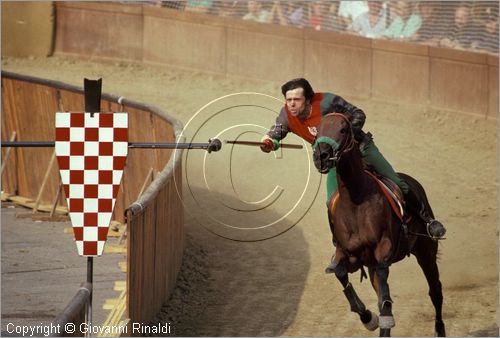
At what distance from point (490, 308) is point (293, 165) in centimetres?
620

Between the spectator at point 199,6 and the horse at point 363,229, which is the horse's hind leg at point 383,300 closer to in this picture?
the horse at point 363,229

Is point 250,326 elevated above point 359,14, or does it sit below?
below

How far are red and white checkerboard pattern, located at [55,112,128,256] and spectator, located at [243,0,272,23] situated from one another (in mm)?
15594

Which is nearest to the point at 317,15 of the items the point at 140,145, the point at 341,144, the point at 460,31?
the point at 460,31

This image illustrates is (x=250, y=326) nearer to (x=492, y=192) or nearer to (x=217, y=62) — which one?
(x=492, y=192)

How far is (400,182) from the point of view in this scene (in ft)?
37.3

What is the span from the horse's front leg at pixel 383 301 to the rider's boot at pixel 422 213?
3.06 ft

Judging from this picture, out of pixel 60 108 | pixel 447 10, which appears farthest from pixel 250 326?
pixel 447 10

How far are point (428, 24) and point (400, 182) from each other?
12305 millimetres

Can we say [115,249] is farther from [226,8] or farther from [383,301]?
[226,8]

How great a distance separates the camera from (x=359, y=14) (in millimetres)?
24062

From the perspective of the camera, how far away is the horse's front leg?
34.5ft

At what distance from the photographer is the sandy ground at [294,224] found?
1254cm

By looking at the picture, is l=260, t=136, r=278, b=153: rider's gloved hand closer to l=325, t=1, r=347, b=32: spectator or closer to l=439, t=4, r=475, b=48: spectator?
l=439, t=4, r=475, b=48: spectator
